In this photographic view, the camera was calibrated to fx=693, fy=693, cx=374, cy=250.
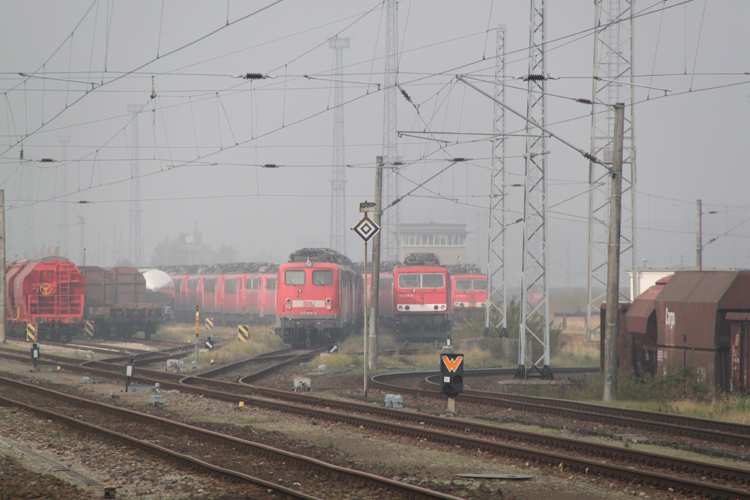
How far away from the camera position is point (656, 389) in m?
15.0

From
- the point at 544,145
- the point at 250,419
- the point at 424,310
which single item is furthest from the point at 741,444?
the point at 424,310

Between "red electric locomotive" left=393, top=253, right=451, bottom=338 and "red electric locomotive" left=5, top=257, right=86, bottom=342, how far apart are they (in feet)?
48.2

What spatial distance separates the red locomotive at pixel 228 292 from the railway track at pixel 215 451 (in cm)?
2290

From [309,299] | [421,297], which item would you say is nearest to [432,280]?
[421,297]

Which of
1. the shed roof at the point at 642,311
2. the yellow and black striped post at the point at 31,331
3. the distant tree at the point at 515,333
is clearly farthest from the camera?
the yellow and black striped post at the point at 31,331

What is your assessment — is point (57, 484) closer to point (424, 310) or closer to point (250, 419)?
point (250, 419)

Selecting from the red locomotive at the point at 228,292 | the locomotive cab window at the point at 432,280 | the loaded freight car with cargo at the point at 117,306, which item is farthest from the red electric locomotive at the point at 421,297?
the loaded freight car with cargo at the point at 117,306

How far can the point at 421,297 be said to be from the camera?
3219cm

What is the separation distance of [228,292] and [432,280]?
14020 millimetres

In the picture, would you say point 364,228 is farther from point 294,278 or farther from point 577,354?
point 577,354

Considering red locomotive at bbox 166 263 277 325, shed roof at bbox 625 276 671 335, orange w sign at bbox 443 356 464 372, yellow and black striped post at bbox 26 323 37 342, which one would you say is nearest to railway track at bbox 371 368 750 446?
orange w sign at bbox 443 356 464 372

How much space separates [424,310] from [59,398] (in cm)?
1988

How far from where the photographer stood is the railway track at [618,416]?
10602 millimetres

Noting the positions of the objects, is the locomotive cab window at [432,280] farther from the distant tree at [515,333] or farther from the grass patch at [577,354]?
the grass patch at [577,354]
